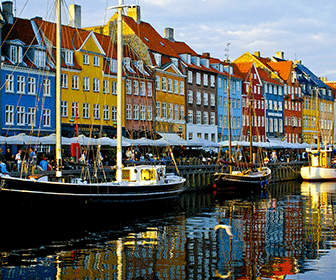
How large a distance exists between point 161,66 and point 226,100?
18.4 metres

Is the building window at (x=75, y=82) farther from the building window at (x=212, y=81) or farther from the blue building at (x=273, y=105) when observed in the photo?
the blue building at (x=273, y=105)

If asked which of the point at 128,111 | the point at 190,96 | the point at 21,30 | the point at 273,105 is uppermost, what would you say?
the point at 21,30

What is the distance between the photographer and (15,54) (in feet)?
161

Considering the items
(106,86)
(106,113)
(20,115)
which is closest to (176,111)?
(106,86)

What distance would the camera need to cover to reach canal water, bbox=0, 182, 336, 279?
1845 cm

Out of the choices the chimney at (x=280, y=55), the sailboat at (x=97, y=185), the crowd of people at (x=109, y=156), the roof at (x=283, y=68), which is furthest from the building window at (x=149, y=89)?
the chimney at (x=280, y=55)

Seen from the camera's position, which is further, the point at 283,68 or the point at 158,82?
the point at 283,68

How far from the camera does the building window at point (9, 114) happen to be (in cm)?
4791

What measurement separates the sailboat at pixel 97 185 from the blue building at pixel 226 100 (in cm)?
4376

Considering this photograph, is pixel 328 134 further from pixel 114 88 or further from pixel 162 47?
pixel 114 88

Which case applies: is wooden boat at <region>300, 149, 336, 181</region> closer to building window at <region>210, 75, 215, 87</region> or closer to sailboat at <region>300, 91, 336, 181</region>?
sailboat at <region>300, 91, 336, 181</region>

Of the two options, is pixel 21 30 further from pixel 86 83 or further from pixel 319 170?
pixel 319 170

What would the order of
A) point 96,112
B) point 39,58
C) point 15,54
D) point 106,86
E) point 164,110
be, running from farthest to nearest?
point 164,110 → point 106,86 → point 96,112 → point 39,58 → point 15,54

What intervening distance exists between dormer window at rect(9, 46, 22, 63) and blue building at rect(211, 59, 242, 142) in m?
35.9
